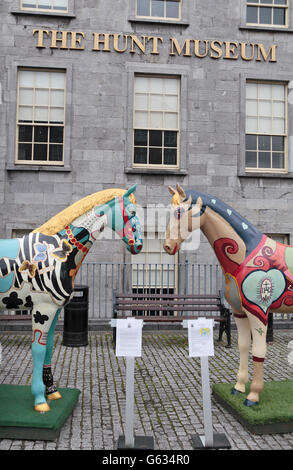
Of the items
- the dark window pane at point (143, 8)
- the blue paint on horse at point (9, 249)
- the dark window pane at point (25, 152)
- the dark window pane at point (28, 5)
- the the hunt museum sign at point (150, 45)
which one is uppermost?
the dark window pane at point (143, 8)

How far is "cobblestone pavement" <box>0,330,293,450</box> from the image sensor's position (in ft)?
13.2

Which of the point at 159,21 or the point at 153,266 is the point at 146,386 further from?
the point at 159,21

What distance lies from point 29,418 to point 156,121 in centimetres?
815

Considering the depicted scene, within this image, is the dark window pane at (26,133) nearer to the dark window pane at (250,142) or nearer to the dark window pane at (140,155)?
the dark window pane at (140,155)

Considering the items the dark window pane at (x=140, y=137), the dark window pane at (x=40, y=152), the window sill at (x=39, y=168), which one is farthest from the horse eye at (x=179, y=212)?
the dark window pane at (x=40, y=152)

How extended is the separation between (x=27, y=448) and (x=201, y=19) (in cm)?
1048

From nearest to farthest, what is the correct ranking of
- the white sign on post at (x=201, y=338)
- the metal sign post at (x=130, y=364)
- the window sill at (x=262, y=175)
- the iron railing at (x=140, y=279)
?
the metal sign post at (x=130, y=364), the white sign on post at (x=201, y=338), the iron railing at (x=140, y=279), the window sill at (x=262, y=175)

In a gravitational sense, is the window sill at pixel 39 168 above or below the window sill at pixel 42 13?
below

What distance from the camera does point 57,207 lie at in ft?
32.3

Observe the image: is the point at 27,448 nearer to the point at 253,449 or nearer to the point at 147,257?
the point at 253,449

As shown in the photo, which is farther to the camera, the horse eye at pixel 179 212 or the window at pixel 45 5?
the window at pixel 45 5

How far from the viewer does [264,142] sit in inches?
419

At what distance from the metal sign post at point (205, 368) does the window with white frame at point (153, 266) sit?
19.4 feet

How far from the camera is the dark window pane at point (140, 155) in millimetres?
10230
